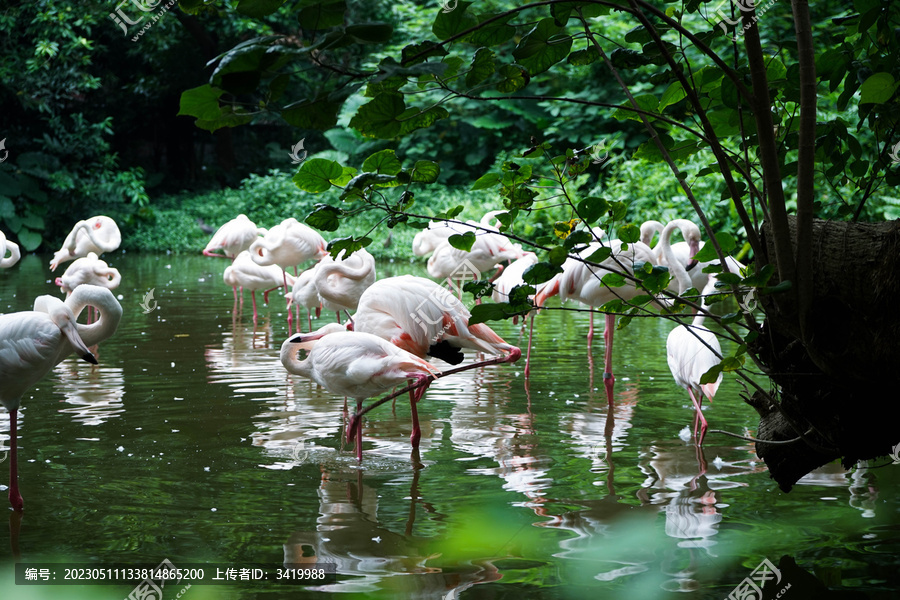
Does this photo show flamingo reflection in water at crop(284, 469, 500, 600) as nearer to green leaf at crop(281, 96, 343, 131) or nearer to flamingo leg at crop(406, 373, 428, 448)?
flamingo leg at crop(406, 373, 428, 448)

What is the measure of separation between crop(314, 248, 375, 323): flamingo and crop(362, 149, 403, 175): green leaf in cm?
415

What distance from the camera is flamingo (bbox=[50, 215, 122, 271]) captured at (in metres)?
10.2

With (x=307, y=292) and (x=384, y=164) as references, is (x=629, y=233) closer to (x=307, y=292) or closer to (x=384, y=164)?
(x=384, y=164)

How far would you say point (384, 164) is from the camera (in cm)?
194

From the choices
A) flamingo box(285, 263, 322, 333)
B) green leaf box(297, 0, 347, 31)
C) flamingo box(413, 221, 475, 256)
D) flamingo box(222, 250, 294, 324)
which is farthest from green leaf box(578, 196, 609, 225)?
flamingo box(413, 221, 475, 256)

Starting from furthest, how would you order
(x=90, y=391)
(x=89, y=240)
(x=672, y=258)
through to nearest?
(x=89, y=240) < (x=672, y=258) < (x=90, y=391)

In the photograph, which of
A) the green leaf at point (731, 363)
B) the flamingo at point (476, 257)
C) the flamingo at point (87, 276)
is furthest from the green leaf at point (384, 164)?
the flamingo at point (87, 276)

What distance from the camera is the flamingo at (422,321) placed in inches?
178

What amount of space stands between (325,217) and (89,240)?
364 inches

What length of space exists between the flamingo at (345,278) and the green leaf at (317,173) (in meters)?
4.11

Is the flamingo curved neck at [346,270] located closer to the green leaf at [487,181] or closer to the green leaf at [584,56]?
the green leaf at [487,181]

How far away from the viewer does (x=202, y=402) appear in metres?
5.09

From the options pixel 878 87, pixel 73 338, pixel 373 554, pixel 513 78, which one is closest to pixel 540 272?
pixel 513 78

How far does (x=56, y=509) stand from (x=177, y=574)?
871mm
